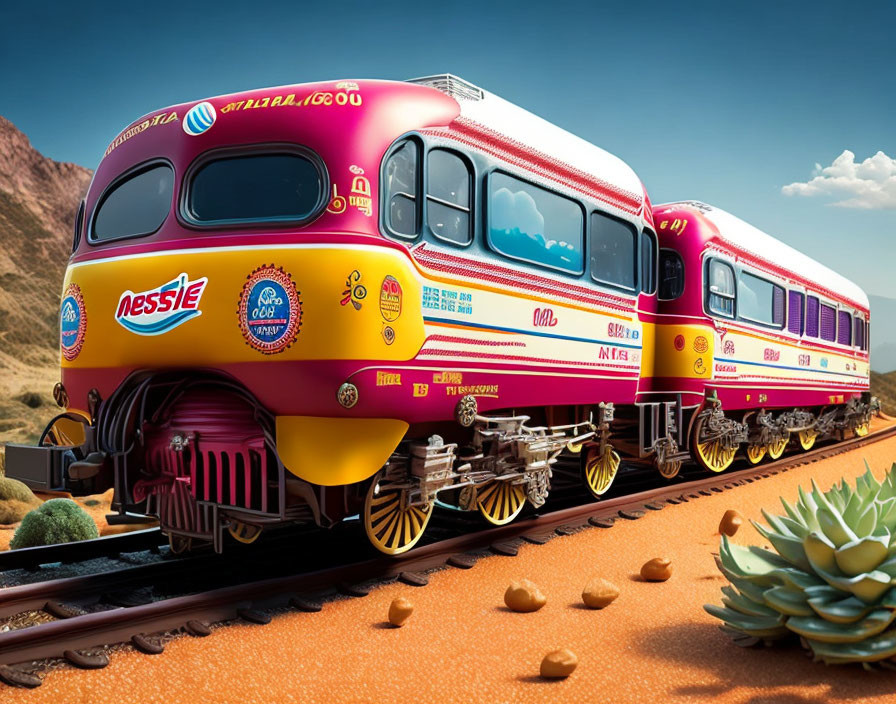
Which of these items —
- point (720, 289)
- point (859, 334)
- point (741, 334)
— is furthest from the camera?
point (859, 334)

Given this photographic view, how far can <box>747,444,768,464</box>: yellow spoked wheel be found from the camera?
13438mm

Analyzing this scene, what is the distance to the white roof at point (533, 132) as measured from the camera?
22.0 ft

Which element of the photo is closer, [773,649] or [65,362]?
[773,649]

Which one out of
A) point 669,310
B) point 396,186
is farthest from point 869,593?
point 669,310

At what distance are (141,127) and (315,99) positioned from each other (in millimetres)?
1664

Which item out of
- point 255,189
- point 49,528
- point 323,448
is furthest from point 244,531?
point 255,189

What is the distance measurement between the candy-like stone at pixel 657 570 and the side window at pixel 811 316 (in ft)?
33.4

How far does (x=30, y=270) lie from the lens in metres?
44.7

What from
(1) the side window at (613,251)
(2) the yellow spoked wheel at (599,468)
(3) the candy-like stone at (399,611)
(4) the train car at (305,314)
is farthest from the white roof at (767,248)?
(3) the candy-like stone at (399,611)

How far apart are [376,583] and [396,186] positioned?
2.79 metres

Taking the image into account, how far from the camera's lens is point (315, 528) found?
7.47m

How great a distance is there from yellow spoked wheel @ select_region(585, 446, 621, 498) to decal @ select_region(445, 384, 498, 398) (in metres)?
2.67

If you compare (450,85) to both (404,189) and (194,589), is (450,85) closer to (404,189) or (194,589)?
(404,189)

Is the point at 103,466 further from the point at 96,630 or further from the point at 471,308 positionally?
the point at 471,308
